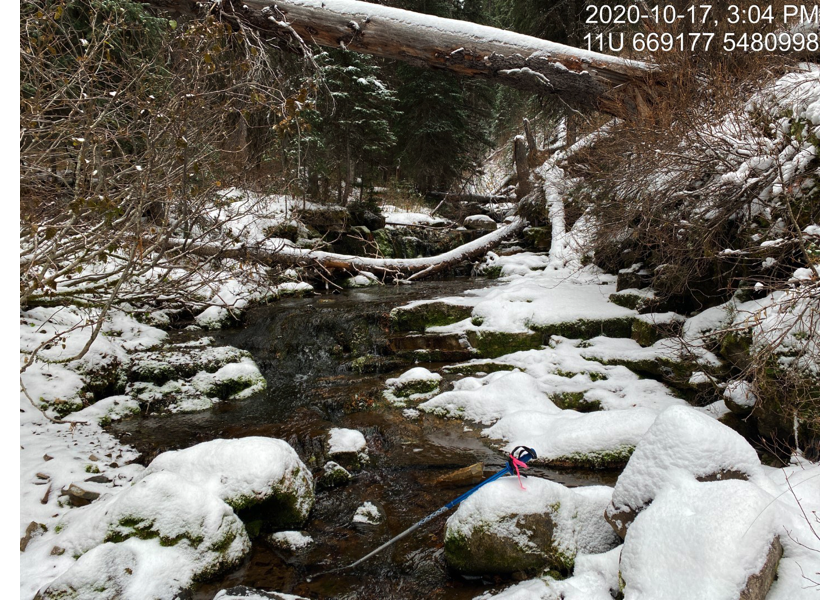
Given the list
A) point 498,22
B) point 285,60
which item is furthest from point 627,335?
point 498,22

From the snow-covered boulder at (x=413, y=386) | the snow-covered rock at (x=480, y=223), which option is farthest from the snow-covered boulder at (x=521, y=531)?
the snow-covered rock at (x=480, y=223)

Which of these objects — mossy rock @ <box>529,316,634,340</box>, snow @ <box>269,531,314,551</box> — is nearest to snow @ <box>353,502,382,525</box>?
snow @ <box>269,531,314,551</box>

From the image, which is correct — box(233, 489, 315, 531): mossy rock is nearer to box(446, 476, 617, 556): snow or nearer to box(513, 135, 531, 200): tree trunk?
box(446, 476, 617, 556): snow

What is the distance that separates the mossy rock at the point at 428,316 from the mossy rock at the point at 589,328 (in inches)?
49.3

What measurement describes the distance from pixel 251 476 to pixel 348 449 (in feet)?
3.60

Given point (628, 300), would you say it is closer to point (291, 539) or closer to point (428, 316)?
point (428, 316)

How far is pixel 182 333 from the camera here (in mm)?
7359

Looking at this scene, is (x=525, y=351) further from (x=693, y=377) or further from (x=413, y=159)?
(x=413, y=159)

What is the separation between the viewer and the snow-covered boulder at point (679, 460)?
2631mm

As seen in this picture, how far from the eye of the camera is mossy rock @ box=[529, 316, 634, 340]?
6254 mm

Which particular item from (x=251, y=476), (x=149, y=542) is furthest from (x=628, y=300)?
(x=149, y=542)

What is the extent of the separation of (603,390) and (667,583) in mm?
3219

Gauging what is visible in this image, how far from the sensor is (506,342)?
647 cm

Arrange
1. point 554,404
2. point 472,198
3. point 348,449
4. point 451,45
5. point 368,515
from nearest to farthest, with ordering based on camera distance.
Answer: point 368,515 < point 348,449 < point 554,404 < point 451,45 < point 472,198
